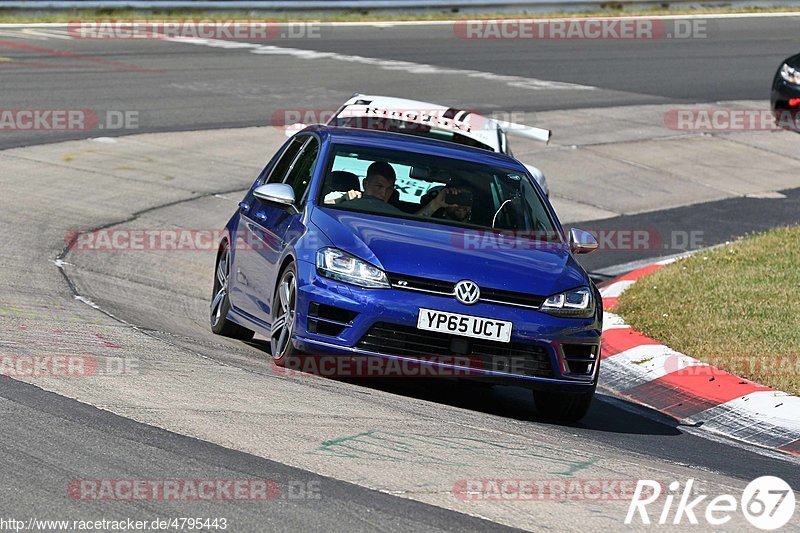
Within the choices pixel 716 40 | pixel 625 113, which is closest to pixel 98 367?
pixel 625 113

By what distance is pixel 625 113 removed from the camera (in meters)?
22.8

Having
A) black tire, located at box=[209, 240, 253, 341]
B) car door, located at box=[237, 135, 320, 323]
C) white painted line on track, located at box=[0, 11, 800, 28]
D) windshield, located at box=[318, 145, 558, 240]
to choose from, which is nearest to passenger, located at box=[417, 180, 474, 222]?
windshield, located at box=[318, 145, 558, 240]

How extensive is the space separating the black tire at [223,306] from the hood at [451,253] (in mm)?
1528

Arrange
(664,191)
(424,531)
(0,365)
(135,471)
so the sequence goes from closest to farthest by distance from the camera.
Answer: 1. (424,531)
2. (135,471)
3. (0,365)
4. (664,191)

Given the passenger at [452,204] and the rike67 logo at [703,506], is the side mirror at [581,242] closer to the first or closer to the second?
the passenger at [452,204]

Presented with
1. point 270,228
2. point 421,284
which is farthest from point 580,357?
point 270,228

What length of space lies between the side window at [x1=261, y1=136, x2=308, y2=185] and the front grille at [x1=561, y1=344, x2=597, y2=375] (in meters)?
→ 2.58

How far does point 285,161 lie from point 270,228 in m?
1.02

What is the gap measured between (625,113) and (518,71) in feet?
12.5

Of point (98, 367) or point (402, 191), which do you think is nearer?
point (98, 367)

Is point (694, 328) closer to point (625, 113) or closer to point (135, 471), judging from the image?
point (135, 471)

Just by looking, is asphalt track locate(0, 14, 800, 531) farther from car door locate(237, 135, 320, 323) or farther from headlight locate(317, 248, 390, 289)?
headlight locate(317, 248, 390, 289)

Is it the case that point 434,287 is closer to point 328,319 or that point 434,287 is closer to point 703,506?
point 328,319

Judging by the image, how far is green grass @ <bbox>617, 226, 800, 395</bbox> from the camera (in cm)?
956
